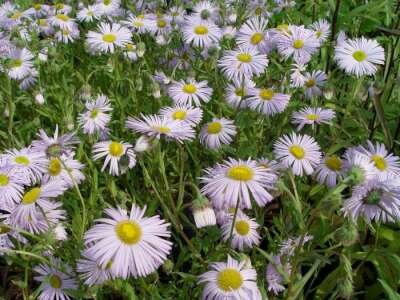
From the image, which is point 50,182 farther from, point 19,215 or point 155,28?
point 155,28

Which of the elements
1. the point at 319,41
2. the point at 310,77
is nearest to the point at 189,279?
the point at 310,77

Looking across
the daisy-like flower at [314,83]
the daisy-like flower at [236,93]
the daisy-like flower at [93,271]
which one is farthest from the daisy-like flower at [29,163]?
the daisy-like flower at [314,83]

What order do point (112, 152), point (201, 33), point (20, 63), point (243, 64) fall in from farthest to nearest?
point (20, 63) < point (201, 33) < point (243, 64) < point (112, 152)

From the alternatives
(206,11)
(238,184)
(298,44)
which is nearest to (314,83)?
(298,44)

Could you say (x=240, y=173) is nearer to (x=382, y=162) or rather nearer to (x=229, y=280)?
(x=229, y=280)

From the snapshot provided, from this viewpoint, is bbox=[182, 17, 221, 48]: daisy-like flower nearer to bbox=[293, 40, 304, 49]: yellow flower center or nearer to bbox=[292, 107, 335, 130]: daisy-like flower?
bbox=[293, 40, 304, 49]: yellow flower center

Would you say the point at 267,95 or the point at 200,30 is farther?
the point at 200,30

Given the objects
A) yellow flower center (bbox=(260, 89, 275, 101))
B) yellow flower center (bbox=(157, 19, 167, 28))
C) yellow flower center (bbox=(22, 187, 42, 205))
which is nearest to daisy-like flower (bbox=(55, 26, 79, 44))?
yellow flower center (bbox=(157, 19, 167, 28))
